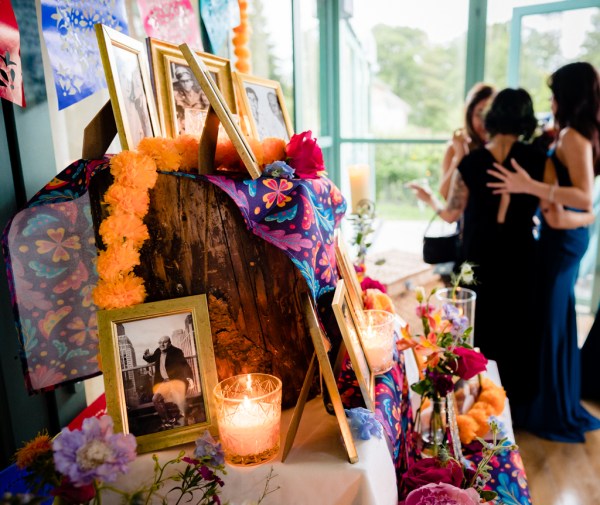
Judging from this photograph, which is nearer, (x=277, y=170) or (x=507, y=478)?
(x=277, y=170)

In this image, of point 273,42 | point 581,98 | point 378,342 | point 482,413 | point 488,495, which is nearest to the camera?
point 488,495

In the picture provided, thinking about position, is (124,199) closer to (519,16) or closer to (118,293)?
(118,293)

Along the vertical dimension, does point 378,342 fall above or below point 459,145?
below

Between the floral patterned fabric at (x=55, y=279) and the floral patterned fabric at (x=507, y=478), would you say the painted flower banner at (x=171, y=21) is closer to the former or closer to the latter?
the floral patterned fabric at (x=55, y=279)

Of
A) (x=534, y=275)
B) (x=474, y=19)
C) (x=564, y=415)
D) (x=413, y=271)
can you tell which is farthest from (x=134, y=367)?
(x=474, y=19)

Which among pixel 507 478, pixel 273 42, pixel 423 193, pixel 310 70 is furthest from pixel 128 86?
pixel 310 70

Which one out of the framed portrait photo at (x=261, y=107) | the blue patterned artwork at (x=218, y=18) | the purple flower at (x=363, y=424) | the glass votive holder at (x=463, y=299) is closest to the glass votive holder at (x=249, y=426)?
the purple flower at (x=363, y=424)

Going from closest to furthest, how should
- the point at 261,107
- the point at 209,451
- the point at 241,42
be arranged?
the point at 209,451 → the point at 261,107 → the point at 241,42

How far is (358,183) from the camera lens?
1849 millimetres

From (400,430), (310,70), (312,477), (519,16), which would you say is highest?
(519,16)

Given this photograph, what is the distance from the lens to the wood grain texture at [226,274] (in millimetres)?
838

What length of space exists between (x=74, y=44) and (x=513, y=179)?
1.81 m

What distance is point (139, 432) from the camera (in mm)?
821

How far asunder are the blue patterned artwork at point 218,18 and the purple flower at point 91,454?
142 centimetres
